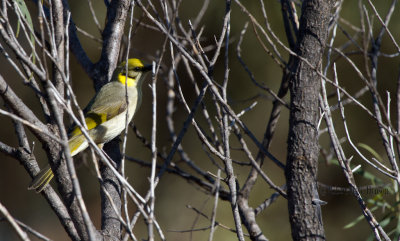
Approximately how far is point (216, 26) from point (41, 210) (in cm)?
362

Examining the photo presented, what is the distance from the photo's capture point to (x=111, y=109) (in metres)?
4.09

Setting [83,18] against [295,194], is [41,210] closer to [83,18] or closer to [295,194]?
[83,18]

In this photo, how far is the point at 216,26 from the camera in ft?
17.1

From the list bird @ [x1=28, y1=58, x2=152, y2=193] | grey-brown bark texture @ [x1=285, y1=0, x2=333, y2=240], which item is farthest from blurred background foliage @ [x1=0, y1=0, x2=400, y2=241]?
grey-brown bark texture @ [x1=285, y1=0, x2=333, y2=240]

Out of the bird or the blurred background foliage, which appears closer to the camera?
the bird

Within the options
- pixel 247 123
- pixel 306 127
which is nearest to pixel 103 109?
pixel 247 123

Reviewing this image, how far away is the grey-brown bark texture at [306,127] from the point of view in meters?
A: 2.19

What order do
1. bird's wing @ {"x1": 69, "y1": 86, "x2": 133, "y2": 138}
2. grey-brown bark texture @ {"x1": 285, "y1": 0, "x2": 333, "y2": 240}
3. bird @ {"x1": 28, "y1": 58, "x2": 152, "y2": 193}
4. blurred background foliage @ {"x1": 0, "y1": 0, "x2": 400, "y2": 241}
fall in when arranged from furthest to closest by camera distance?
1. blurred background foliage @ {"x1": 0, "y1": 0, "x2": 400, "y2": 241}
2. bird's wing @ {"x1": 69, "y1": 86, "x2": 133, "y2": 138}
3. bird @ {"x1": 28, "y1": 58, "x2": 152, "y2": 193}
4. grey-brown bark texture @ {"x1": 285, "y1": 0, "x2": 333, "y2": 240}

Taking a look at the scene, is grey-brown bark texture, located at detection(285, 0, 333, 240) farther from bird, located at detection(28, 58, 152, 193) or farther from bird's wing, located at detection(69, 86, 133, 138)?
bird's wing, located at detection(69, 86, 133, 138)

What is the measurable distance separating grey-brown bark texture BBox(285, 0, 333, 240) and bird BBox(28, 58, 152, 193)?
1828mm

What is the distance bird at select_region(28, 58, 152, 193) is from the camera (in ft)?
12.2

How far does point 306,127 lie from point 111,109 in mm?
2269

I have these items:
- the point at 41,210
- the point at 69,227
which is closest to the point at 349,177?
the point at 69,227

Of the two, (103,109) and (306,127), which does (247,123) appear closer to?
(103,109)
